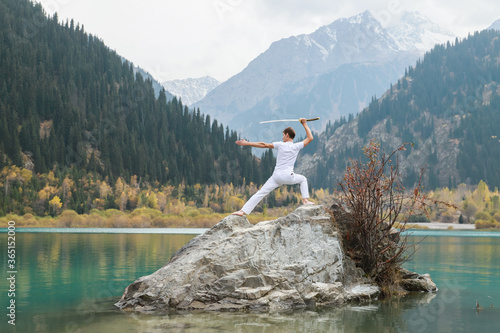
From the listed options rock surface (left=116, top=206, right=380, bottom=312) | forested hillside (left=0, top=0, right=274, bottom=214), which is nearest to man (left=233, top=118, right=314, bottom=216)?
rock surface (left=116, top=206, right=380, bottom=312)

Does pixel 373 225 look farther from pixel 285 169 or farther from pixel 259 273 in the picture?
pixel 259 273

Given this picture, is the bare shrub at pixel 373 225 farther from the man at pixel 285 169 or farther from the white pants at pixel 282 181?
the man at pixel 285 169

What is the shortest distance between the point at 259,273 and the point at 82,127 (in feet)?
500

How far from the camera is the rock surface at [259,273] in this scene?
49.4 feet

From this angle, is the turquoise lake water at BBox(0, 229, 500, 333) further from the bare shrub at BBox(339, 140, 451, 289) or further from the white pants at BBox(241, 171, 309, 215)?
the white pants at BBox(241, 171, 309, 215)

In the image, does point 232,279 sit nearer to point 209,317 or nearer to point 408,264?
point 209,317

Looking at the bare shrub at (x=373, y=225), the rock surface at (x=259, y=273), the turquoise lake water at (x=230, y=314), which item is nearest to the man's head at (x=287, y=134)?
the rock surface at (x=259, y=273)

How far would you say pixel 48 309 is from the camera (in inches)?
594

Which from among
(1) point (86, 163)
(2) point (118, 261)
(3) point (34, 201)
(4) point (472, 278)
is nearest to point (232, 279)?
(4) point (472, 278)

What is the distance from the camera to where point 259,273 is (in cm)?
1539

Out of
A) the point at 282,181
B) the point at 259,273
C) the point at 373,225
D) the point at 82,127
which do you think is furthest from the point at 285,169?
the point at 82,127

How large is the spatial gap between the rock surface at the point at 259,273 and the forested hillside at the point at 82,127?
10562cm

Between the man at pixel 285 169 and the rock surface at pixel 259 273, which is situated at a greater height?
the man at pixel 285 169

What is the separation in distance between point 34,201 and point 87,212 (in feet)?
41.1
